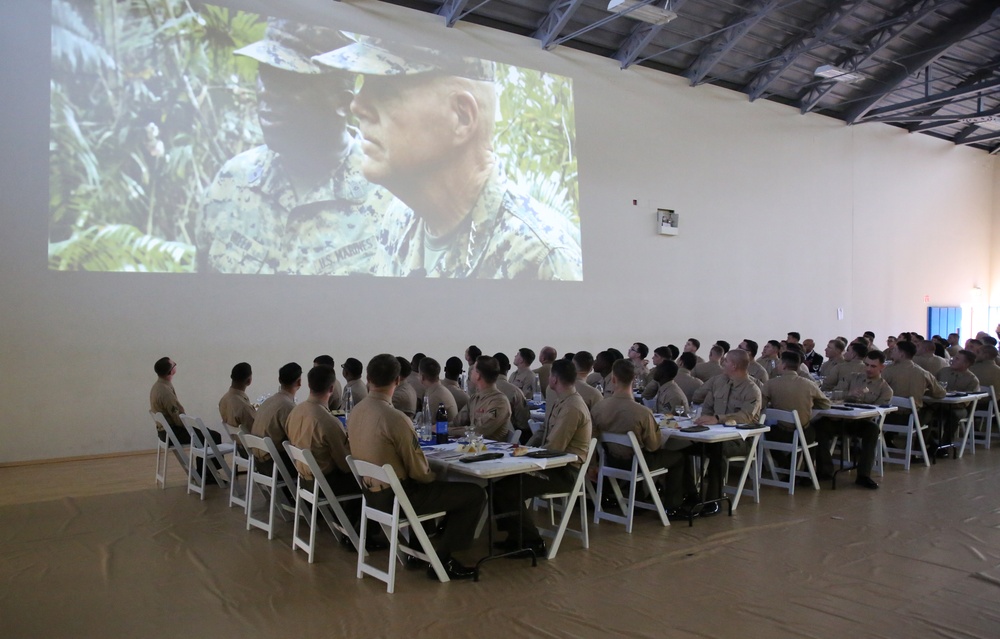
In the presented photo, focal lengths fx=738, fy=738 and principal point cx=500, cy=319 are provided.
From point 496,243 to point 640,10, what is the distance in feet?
12.3

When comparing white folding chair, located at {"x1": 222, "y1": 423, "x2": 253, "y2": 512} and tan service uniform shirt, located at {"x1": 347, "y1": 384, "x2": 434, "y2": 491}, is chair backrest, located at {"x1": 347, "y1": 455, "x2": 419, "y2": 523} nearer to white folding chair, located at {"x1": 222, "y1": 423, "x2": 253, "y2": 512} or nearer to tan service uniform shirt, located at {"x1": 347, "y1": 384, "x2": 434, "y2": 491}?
tan service uniform shirt, located at {"x1": 347, "y1": 384, "x2": 434, "y2": 491}

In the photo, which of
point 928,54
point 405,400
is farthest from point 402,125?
point 928,54

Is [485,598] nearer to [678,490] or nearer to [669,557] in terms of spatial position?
[669,557]

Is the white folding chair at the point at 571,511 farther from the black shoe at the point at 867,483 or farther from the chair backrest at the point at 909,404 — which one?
the chair backrest at the point at 909,404

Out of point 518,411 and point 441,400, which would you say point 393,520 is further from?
point 518,411

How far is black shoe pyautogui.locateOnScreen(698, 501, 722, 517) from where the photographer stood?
5.84 meters

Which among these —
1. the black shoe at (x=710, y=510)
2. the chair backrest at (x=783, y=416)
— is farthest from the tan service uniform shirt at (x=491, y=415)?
the chair backrest at (x=783, y=416)

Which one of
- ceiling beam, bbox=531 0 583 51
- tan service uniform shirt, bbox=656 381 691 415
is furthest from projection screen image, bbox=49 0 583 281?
tan service uniform shirt, bbox=656 381 691 415

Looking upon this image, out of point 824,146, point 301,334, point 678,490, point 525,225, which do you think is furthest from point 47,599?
point 824,146

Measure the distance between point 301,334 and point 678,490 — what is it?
18.1 ft

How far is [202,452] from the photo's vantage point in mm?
6664

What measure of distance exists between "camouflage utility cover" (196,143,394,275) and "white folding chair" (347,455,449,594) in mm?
5386

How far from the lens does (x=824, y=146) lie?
16.3m

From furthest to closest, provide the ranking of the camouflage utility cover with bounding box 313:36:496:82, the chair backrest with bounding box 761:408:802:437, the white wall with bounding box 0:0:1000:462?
the camouflage utility cover with bounding box 313:36:496:82 < the white wall with bounding box 0:0:1000:462 < the chair backrest with bounding box 761:408:802:437
